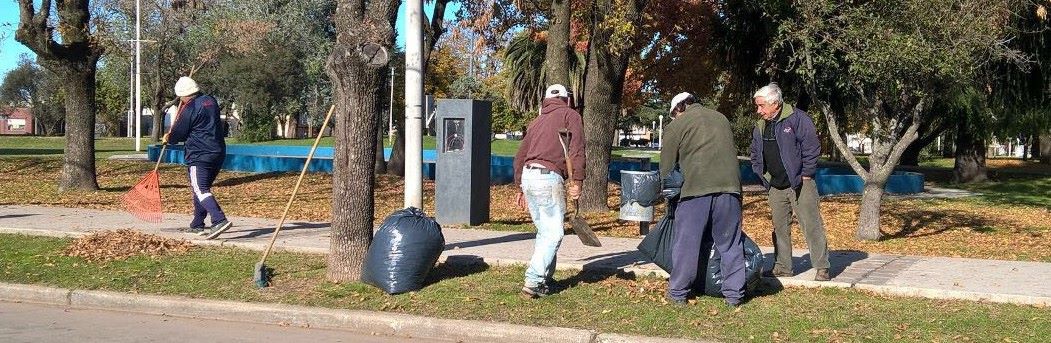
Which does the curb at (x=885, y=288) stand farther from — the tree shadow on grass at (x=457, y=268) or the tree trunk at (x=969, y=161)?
the tree trunk at (x=969, y=161)

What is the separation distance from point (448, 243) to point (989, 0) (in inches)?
266

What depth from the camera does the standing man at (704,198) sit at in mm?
6910

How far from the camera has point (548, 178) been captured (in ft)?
23.3

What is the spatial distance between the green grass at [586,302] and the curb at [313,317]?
166 mm

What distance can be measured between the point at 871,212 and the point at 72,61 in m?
12.7

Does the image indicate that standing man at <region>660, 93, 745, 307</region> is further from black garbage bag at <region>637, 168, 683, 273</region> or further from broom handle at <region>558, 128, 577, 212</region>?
broom handle at <region>558, 128, 577, 212</region>

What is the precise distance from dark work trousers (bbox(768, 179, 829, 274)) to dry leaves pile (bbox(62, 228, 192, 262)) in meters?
5.47

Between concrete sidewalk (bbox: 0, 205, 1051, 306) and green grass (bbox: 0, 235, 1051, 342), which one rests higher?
concrete sidewalk (bbox: 0, 205, 1051, 306)

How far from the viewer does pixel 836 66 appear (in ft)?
37.2

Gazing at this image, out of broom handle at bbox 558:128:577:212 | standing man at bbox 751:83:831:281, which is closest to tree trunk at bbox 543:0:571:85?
standing man at bbox 751:83:831:281

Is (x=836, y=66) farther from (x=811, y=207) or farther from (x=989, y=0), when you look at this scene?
(x=811, y=207)

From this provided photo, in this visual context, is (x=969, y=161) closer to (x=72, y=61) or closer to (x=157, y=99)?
(x=72, y=61)

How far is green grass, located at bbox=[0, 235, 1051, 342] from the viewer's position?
21.0 ft

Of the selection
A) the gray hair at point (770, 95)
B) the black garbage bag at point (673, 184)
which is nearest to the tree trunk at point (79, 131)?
the black garbage bag at point (673, 184)
